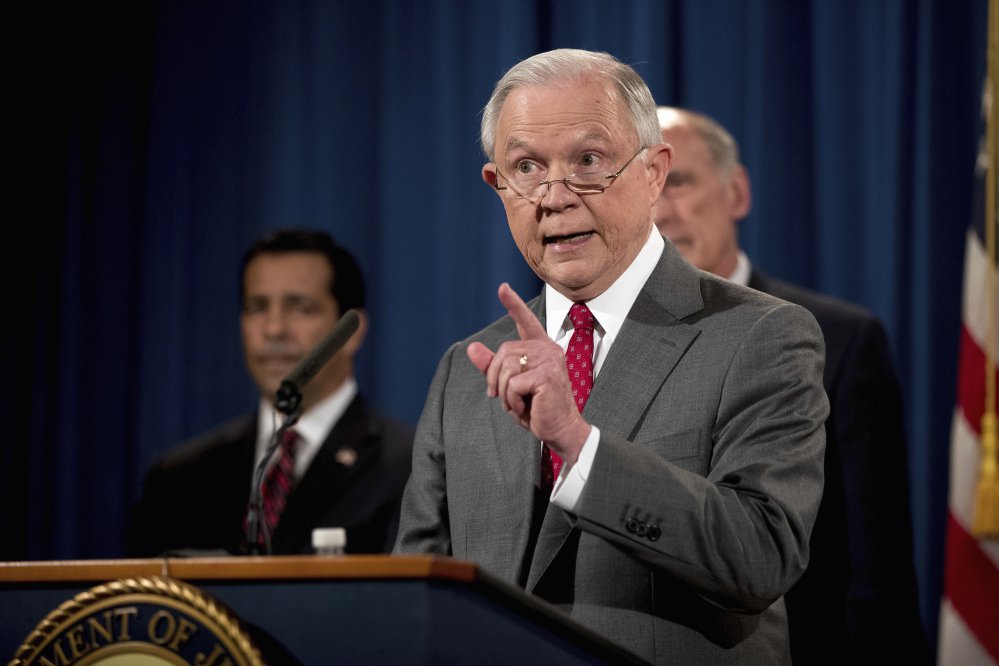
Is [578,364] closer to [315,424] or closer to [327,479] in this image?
[327,479]

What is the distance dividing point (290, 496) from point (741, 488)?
1.96m

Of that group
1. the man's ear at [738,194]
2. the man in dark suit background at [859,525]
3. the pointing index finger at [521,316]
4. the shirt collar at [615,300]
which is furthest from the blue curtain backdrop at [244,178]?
the pointing index finger at [521,316]

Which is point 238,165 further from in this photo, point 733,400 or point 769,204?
point 733,400

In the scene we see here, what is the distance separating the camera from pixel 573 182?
6.37ft

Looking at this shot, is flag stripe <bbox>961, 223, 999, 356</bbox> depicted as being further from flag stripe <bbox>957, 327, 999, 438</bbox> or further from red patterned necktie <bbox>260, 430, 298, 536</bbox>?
red patterned necktie <bbox>260, 430, 298, 536</bbox>

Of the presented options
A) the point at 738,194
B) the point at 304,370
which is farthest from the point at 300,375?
the point at 738,194

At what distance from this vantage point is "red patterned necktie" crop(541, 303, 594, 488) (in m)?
1.85

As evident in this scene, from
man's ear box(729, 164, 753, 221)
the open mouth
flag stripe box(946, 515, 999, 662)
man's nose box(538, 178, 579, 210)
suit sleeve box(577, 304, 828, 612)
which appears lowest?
flag stripe box(946, 515, 999, 662)

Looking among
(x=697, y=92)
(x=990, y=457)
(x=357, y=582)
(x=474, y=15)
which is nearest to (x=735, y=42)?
(x=697, y=92)

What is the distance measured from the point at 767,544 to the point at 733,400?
0.77 ft

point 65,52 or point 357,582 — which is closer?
point 357,582

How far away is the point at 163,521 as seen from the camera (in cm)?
366

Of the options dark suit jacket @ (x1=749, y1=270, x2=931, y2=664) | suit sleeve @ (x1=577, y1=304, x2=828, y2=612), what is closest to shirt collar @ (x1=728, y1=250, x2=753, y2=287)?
dark suit jacket @ (x1=749, y1=270, x2=931, y2=664)

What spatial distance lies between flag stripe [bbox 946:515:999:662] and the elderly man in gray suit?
4.77 ft
